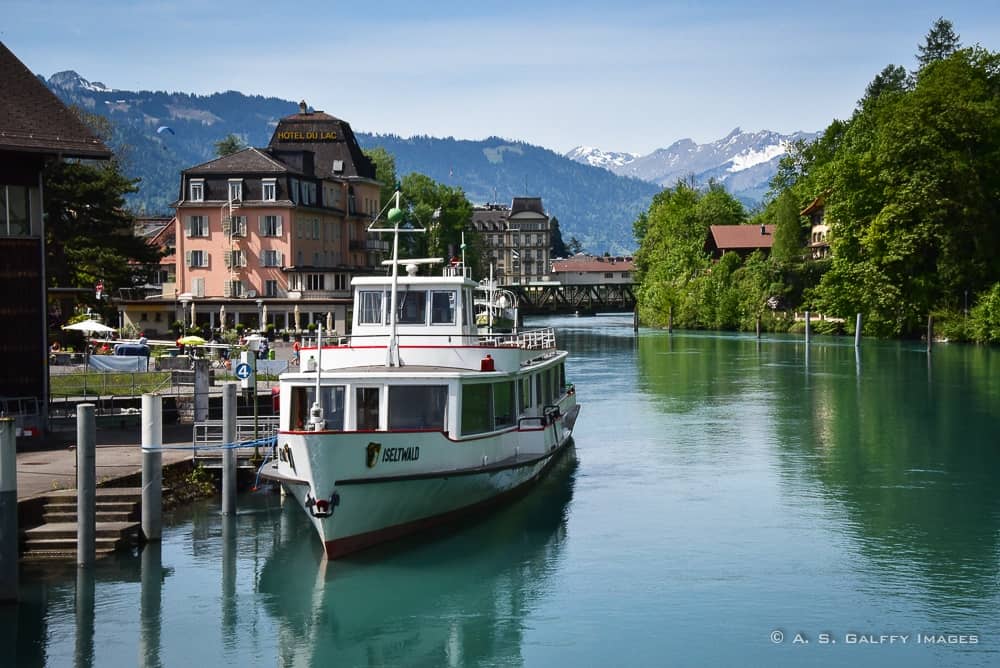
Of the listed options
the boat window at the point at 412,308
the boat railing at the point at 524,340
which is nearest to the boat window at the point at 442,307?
the boat window at the point at 412,308

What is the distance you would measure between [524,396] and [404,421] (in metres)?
6.51

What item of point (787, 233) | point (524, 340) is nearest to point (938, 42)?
point (787, 233)

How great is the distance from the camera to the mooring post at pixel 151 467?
2406 centimetres

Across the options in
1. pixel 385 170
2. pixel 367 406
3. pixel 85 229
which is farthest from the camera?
pixel 385 170

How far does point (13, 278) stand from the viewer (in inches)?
1240

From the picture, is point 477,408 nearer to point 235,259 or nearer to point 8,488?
point 8,488

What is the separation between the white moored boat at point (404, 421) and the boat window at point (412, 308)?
0.08 feet

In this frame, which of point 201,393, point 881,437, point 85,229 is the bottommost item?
point 881,437

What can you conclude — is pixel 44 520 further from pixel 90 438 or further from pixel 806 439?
pixel 806 439

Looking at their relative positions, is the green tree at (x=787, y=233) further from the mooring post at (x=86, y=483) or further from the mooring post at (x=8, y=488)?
the mooring post at (x=8, y=488)

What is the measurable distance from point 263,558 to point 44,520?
14.6 ft

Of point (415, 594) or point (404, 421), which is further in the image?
point (404, 421)

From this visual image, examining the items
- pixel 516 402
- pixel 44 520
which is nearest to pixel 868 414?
pixel 516 402

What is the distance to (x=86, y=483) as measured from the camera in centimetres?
2214
